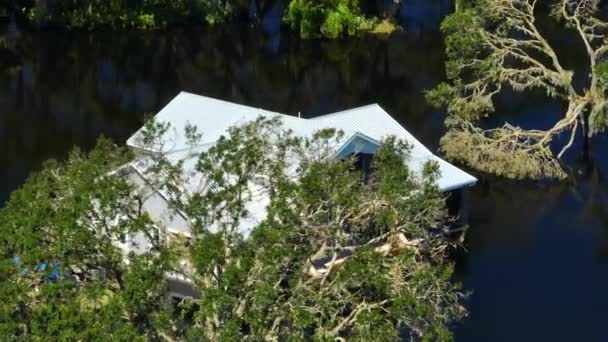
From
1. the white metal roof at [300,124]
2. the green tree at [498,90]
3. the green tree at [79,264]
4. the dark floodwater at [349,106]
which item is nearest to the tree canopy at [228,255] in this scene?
the green tree at [79,264]

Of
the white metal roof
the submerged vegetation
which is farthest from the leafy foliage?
the white metal roof

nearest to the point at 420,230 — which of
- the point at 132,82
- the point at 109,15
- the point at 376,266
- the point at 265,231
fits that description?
the point at 376,266

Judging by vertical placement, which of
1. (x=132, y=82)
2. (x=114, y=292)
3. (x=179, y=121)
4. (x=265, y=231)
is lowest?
(x=132, y=82)

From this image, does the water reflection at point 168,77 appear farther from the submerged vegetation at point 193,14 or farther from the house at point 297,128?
the house at point 297,128

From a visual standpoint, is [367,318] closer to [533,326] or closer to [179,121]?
[533,326]

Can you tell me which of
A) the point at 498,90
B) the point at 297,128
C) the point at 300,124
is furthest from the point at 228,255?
the point at 498,90

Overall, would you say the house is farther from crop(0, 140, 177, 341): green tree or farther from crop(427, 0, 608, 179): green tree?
crop(0, 140, 177, 341): green tree

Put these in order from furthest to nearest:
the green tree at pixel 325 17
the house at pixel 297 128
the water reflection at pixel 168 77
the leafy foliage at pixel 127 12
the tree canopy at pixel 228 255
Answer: the leafy foliage at pixel 127 12
the green tree at pixel 325 17
the water reflection at pixel 168 77
the house at pixel 297 128
the tree canopy at pixel 228 255
